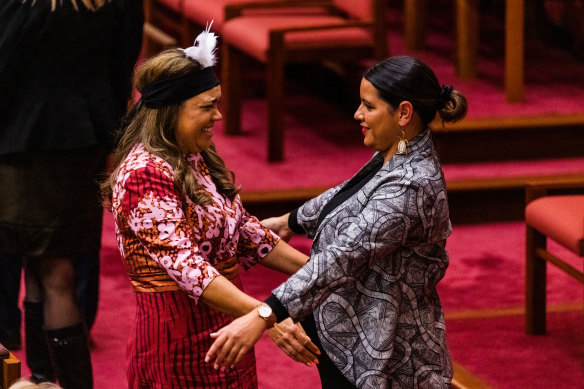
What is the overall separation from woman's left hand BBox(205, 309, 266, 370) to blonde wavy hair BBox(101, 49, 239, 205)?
30cm

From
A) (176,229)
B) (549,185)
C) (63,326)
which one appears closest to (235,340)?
(176,229)

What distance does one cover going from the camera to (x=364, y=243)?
101 inches

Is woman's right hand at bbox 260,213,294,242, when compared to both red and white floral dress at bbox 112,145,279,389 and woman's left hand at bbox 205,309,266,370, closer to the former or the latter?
red and white floral dress at bbox 112,145,279,389

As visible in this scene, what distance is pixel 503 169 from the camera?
5.64 m

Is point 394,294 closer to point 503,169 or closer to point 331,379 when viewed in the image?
point 331,379

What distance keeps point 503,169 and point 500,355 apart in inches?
69.5

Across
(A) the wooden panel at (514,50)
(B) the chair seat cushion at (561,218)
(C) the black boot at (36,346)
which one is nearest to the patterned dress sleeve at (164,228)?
(C) the black boot at (36,346)

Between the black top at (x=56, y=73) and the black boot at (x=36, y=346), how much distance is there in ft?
1.79

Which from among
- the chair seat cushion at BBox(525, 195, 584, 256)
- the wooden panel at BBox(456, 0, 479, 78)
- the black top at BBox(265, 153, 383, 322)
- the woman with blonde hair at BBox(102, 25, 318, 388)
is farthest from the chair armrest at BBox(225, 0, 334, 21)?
the woman with blonde hair at BBox(102, 25, 318, 388)

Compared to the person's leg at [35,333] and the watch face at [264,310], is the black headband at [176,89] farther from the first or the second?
the person's leg at [35,333]

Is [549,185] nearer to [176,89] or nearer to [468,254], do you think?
[468,254]

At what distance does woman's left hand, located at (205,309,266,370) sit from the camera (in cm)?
250

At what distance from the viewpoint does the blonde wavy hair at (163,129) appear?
2623mm

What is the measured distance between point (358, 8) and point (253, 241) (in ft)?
9.89
